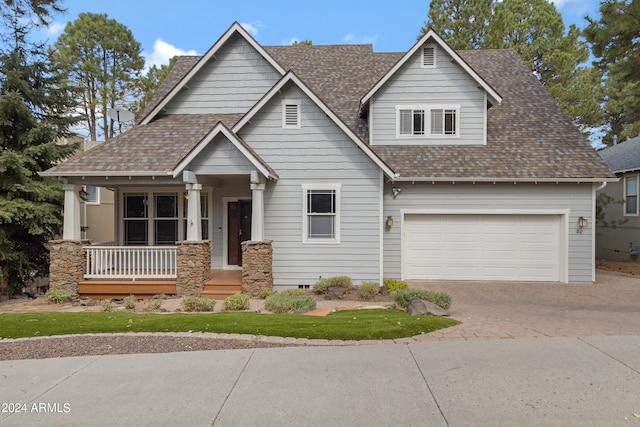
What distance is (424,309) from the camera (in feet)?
27.0

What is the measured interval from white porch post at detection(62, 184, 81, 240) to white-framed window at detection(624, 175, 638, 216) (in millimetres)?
21607

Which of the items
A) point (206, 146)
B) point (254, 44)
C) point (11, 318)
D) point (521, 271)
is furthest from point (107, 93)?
point (521, 271)

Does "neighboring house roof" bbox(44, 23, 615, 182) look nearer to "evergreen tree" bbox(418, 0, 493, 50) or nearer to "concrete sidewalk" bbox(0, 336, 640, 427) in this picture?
"concrete sidewalk" bbox(0, 336, 640, 427)

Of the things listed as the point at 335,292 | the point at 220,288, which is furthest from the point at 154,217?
the point at 335,292

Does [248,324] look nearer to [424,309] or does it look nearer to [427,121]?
[424,309]

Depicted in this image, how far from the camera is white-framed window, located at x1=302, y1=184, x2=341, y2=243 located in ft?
38.7

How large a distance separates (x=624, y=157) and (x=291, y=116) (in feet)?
58.8

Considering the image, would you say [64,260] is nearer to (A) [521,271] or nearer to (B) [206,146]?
(B) [206,146]

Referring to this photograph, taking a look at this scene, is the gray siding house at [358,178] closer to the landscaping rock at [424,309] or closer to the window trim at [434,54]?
the window trim at [434,54]

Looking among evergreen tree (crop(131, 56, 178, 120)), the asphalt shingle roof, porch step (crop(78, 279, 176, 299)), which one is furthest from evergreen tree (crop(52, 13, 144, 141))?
porch step (crop(78, 279, 176, 299))

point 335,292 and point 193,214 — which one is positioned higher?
point 193,214

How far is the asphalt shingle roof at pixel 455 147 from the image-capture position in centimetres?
1162

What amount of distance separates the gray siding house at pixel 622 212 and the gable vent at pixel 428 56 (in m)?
10.7

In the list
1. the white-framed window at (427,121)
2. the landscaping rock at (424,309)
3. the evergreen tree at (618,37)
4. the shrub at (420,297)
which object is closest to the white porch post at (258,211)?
the shrub at (420,297)
